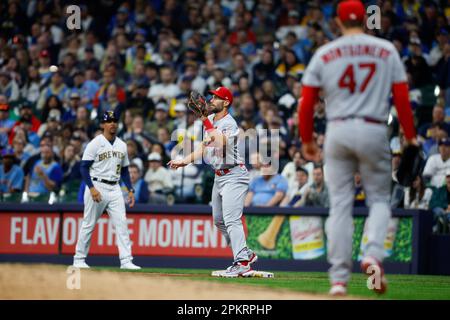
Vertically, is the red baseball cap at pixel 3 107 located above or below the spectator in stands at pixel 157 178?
above

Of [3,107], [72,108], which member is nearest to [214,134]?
[72,108]

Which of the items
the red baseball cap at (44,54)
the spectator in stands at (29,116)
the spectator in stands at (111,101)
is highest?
the red baseball cap at (44,54)

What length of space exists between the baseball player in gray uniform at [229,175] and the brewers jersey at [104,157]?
7.92 ft

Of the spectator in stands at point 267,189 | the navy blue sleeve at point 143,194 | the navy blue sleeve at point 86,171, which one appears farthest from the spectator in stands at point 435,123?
the navy blue sleeve at point 86,171

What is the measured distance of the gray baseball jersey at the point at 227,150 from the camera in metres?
11.5

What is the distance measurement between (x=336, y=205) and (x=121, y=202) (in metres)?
6.52

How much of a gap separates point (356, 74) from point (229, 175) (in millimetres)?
4227

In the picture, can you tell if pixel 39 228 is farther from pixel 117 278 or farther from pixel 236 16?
pixel 236 16

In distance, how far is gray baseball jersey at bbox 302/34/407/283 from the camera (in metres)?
7.67

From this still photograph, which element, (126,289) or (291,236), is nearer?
(126,289)

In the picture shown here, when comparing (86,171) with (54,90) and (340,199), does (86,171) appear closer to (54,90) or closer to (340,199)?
(340,199)

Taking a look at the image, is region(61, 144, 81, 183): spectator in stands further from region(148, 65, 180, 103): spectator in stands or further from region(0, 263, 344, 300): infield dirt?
region(0, 263, 344, 300): infield dirt

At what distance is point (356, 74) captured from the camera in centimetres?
768

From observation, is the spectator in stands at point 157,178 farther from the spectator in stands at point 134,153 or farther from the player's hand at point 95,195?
the player's hand at point 95,195
